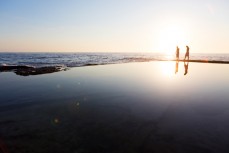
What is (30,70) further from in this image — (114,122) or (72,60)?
(72,60)

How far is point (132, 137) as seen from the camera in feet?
22.9

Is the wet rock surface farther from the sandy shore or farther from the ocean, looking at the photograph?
the sandy shore

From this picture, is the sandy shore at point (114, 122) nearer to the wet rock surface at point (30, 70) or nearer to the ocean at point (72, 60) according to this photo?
the wet rock surface at point (30, 70)

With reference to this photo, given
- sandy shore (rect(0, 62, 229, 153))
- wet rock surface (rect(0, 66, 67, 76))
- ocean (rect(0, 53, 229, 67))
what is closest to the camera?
sandy shore (rect(0, 62, 229, 153))

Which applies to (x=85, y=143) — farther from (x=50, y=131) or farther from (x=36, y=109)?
(x=36, y=109)

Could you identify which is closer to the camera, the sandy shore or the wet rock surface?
the sandy shore

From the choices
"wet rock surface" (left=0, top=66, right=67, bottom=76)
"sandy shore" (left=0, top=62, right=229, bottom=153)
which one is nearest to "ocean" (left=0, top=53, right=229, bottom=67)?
"wet rock surface" (left=0, top=66, right=67, bottom=76)

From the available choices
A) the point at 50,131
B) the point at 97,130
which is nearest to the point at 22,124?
the point at 50,131

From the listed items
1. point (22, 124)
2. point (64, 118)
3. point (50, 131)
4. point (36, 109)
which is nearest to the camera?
point (50, 131)

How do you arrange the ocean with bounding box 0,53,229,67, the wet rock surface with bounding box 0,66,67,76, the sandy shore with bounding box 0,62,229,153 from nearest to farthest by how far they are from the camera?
the sandy shore with bounding box 0,62,229,153 < the wet rock surface with bounding box 0,66,67,76 < the ocean with bounding box 0,53,229,67

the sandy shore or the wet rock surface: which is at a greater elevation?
the wet rock surface

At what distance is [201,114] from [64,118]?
550 centimetres

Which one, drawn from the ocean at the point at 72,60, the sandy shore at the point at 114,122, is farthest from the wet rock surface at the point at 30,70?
the sandy shore at the point at 114,122

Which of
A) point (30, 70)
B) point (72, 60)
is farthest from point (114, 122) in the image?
point (72, 60)
